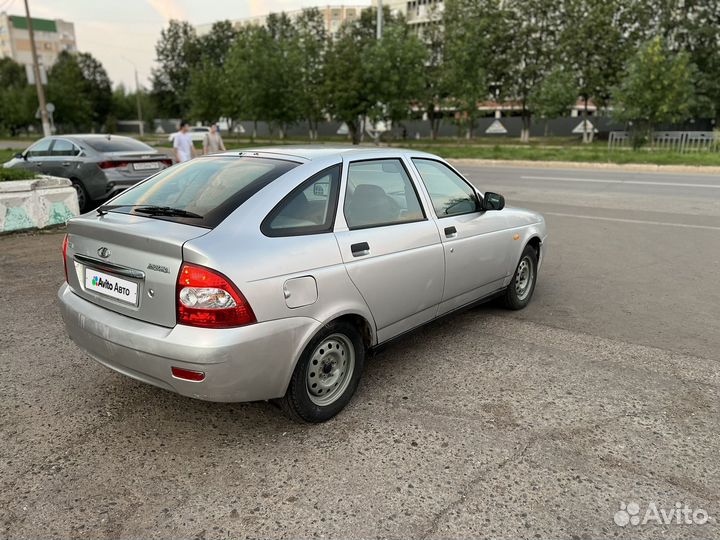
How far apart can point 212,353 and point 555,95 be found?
38.3m

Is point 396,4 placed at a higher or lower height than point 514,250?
higher

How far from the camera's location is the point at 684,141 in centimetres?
2883

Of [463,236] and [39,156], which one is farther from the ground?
[39,156]

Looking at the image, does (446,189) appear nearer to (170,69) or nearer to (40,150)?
(40,150)

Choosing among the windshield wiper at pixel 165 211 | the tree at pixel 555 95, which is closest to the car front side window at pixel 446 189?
the windshield wiper at pixel 165 211

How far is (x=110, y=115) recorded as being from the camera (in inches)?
3071

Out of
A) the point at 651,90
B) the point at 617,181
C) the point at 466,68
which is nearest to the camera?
the point at 617,181

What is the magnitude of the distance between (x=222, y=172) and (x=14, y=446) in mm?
1993

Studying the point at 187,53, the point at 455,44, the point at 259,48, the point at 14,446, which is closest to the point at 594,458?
the point at 14,446

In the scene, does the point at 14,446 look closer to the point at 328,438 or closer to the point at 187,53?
the point at 328,438

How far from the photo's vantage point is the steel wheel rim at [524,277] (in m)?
5.38

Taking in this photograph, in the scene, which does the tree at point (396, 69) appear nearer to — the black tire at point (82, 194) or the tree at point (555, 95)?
the tree at point (555, 95)

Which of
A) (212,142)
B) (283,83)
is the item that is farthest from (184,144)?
(283,83)

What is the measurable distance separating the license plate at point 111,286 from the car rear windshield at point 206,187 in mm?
421
